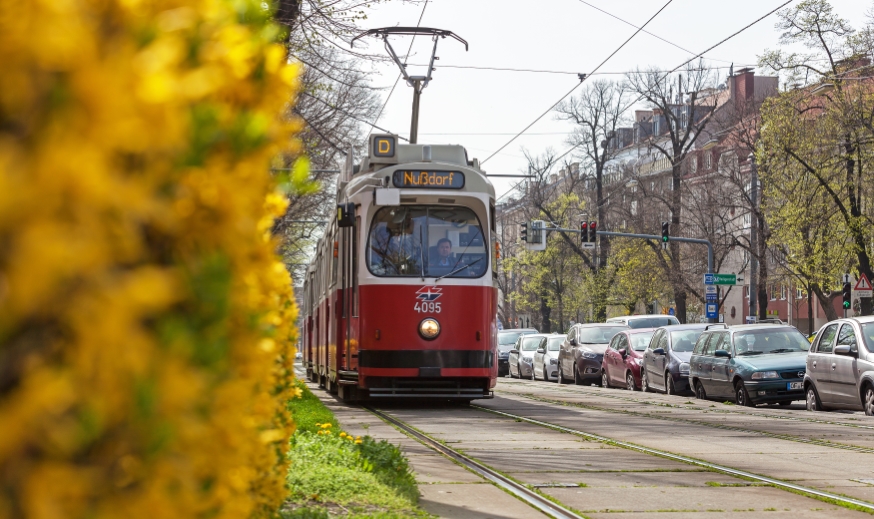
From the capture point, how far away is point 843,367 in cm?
1797

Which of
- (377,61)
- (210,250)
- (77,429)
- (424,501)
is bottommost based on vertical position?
(424,501)

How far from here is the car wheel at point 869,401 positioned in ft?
56.3

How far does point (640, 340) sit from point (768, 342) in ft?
23.7

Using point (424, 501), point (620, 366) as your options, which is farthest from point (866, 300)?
point (424, 501)

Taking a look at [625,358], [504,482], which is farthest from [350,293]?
[625,358]

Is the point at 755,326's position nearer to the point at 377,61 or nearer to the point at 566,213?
the point at 377,61

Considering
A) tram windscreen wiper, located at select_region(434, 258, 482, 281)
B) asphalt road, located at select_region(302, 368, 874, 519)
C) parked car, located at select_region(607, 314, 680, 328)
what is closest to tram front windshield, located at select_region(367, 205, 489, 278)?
tram windscreen wiper, located at select_region(434, 258, 482, 281)

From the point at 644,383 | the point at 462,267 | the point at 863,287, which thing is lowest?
the point at 644,383

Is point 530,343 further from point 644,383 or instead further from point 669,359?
point 669,359

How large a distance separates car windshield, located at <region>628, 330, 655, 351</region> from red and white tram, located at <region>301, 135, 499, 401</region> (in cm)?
1217

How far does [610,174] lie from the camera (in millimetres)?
66250

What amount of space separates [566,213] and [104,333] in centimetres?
7422

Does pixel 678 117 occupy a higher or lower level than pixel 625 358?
higher

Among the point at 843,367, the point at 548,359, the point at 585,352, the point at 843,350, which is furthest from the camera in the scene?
the point at 548,359
